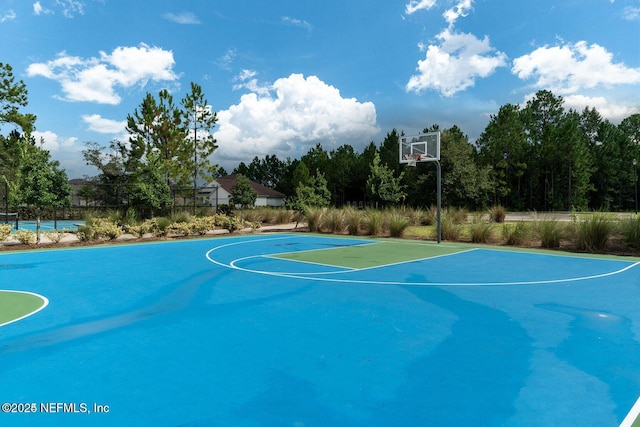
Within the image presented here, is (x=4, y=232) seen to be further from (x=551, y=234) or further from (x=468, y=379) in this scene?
(x=551, y=234)

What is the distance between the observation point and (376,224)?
18000mm

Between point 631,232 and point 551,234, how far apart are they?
2.06 metres

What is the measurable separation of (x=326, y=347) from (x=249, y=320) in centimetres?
138

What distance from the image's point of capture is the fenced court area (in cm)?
308

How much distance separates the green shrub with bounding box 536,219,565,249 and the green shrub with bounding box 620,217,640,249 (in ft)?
5.22

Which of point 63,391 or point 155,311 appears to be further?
point 155,311

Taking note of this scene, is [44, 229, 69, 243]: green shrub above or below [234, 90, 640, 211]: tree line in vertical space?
below

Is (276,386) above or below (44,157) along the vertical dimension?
below

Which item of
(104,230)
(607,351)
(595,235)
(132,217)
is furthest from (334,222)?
(607,351)

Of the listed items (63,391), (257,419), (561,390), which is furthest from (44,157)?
(561,390)

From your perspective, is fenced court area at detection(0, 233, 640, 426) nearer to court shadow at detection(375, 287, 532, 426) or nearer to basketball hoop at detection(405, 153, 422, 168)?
court shadow at detection(375, 287, 532, 426)

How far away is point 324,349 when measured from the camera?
4.34 m

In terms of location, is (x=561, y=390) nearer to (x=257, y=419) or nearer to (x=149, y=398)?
(x=257, y=419)

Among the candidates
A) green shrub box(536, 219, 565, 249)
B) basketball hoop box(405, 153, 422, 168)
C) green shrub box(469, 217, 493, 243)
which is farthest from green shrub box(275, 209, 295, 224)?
green shrub box(536, 219, 565, 249)
